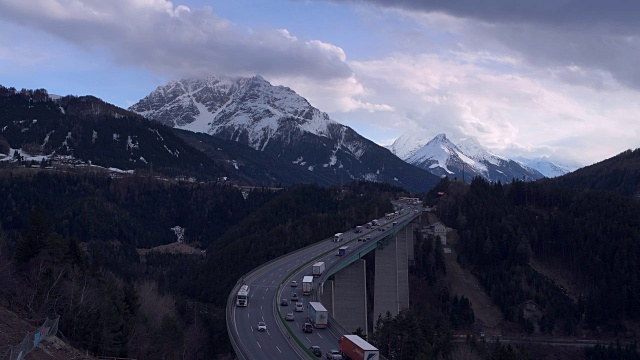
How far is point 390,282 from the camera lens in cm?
10581

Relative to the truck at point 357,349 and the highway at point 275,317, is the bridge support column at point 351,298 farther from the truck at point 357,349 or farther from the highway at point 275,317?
the truck at point 357,349

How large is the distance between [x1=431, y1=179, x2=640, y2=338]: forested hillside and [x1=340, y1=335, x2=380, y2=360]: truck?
69.1m

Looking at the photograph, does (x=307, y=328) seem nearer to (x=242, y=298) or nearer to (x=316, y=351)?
(x=316, y=351)

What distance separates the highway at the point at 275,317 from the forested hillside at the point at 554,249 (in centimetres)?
3716

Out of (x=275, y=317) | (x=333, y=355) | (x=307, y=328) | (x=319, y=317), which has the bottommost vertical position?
(x=333, y=355)

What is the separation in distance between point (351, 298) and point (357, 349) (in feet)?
145

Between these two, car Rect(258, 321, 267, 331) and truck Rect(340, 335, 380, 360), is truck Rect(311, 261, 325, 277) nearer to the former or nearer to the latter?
car Rect(258, 321, 267, 331)

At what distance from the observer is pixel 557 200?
458 ft

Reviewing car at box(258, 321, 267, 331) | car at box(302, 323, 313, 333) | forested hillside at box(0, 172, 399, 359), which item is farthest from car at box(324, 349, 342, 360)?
forested hillside at box(0, 172, 399, 359)

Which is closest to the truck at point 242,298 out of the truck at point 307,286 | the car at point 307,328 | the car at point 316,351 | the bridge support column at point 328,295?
the truck at point 307,286

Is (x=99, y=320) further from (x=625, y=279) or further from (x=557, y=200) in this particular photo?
(x=557, y=200)

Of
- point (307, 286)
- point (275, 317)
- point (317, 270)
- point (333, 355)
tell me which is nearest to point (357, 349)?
point (333, 355)

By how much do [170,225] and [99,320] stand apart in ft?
515

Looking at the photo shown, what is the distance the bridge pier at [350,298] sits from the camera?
8400 centimetres
